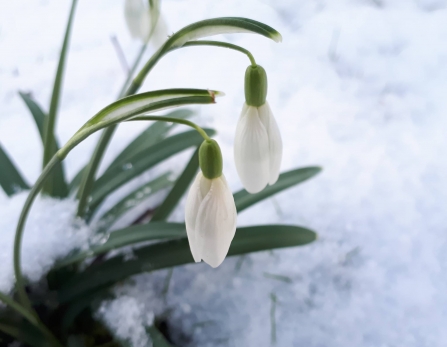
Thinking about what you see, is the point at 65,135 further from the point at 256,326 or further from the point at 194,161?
the point at 256,326

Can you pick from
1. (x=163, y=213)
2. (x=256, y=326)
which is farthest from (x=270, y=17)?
(x=256, y=326)

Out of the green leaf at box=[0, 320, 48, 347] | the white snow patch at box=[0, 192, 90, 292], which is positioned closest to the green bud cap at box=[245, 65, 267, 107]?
the white snow patch at box=[0, 192, 90, 292]

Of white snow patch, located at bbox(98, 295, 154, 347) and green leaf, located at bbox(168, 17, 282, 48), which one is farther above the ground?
green leaf, located at bbox(168, 17, 282, 48)

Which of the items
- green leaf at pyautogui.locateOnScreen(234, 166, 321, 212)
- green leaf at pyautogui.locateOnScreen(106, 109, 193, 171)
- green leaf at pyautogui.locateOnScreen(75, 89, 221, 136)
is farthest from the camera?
green leaf at pyautogui.locateOnScreen(106, 109, 193, 171)

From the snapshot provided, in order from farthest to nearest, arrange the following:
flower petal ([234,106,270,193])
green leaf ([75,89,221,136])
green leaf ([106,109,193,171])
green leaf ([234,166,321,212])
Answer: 1. green leaf ([106,109,193,171])
2. green leaf ([234,166,321,212])
3. flower petal ([234,106,270,193])
4. green leaf ([75,89,221,136])

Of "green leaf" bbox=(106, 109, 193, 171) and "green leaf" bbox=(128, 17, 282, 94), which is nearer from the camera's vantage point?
"green leaf" bbox=(128, 17, 282, 94)

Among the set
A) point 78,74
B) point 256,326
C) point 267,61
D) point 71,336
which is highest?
point 78,74

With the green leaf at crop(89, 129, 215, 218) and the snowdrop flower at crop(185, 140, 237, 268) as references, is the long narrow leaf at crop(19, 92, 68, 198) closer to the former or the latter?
the green leaf at crop(89, 129, 215, 218)
